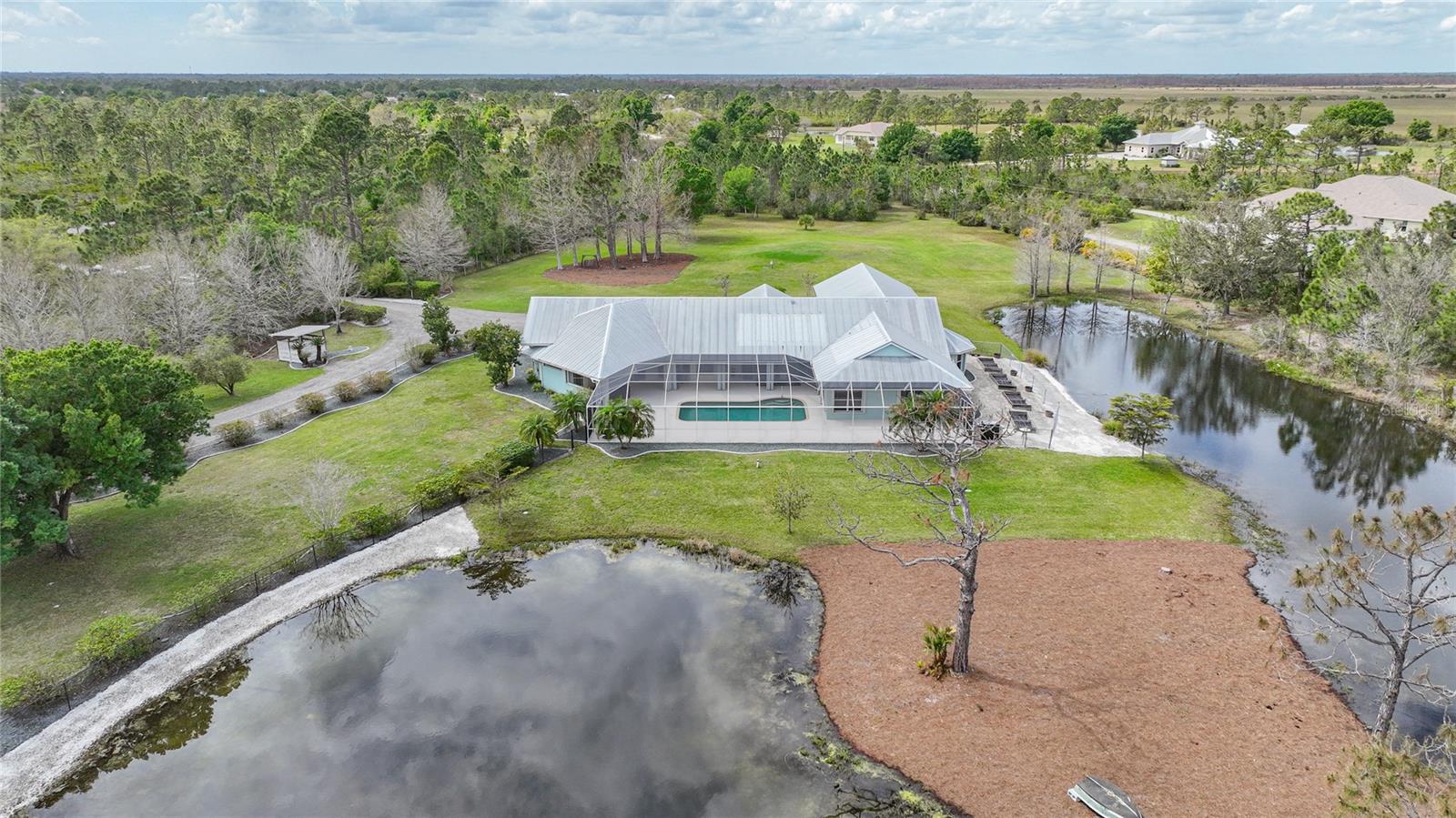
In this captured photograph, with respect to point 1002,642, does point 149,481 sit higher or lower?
higher

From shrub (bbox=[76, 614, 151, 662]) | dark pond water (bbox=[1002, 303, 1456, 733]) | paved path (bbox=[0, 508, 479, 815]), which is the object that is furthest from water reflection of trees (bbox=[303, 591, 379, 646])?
dark pond water (bbox=[1002, 303, 1456, 733])

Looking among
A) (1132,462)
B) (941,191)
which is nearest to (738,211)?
(941,191)

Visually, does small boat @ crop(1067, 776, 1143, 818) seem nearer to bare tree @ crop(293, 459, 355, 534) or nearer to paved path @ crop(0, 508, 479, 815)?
paved path @ crop(0, 508, 479, 815)

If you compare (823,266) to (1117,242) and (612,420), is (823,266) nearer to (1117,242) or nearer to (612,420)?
(1117,242)

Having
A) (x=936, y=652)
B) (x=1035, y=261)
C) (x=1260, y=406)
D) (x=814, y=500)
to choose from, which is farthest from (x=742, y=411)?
(x=1035, y=261)

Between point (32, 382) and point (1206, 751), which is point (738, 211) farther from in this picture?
point (1206, 751)

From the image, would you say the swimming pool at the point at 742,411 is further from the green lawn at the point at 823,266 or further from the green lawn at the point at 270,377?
the green lawn at the point at 270,377
